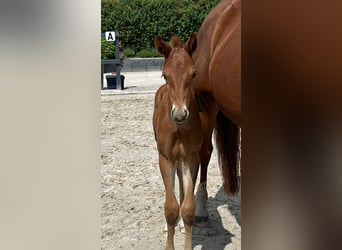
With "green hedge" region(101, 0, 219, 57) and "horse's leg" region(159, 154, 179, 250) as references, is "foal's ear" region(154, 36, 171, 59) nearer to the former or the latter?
"horse's leg" region(159, 154, 179, 250)

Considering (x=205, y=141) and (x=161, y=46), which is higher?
(x=161, y=46)

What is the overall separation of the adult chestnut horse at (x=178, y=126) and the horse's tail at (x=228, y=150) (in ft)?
2.06

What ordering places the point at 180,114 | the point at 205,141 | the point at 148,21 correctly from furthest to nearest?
the point at 148,21 → the point at 205,141 → the point at 180,114

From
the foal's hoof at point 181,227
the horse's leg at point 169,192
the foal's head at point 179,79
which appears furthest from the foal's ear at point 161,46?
the foal's hoof at point 181,227

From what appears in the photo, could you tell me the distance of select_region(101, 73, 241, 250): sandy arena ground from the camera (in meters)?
2.44

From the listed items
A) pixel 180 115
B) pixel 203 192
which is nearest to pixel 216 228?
pixel 203 192

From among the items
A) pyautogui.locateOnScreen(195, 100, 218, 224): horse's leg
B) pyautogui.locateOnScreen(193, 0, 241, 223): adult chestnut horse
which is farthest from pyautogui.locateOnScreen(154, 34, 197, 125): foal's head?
pyautogui.locateOnScreen(195, 100, 218, 224): horse's leg

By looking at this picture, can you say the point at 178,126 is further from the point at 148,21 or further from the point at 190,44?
the point at 148,21

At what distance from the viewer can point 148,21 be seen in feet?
52.2

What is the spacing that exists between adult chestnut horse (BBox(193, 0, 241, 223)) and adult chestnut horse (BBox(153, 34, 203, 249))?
237 mm

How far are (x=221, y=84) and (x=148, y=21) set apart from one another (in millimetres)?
14120
